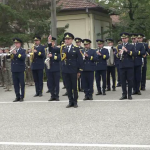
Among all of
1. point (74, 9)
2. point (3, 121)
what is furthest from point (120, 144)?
point (74, 9)

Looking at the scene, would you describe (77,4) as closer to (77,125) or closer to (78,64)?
(78,64)

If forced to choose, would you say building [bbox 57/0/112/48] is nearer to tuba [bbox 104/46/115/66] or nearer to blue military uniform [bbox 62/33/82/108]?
tuba [bbox 104/46/115/66]

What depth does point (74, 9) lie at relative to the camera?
27.4 metres

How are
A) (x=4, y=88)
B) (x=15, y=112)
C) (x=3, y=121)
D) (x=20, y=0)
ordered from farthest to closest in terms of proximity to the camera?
(x=20, y=0), (x=4, y=88), (x=15, y=112), (x=3, y=121)

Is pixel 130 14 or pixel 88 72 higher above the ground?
pixel 130 14

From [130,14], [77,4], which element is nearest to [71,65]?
[77,4]

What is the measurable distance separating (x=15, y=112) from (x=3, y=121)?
1.11 meters

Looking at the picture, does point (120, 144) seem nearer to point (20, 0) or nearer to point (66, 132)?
point (66, 132)

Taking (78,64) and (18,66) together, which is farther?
(18,66)

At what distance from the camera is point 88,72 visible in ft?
37.1

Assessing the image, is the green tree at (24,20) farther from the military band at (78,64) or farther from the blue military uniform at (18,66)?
the blue military uniform at (18,66)

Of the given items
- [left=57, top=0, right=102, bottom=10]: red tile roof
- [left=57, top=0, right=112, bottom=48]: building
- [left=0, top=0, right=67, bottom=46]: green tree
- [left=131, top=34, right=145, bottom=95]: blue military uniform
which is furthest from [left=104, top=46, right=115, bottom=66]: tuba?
[left=57, top=0, right=102, bottom=10]: red tile roof

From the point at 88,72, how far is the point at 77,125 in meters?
3.91

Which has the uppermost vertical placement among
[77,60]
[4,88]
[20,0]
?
[20,0]
